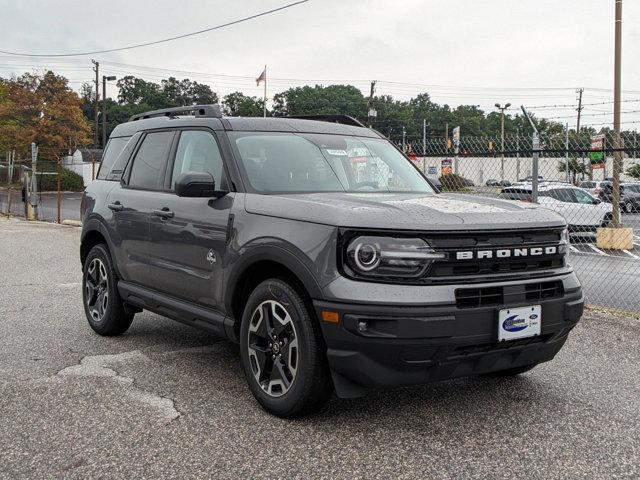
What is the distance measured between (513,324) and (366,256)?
0.86m

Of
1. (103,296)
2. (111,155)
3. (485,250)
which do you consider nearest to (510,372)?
(485,250)

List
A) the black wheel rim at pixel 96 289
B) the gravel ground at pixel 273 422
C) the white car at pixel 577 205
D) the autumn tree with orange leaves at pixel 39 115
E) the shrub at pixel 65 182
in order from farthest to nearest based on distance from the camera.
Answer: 1. the autumn tree with orange leaves at pixel 39 115
2. the shrub at pixel 65 182
3. the white car at pixel 577 205
4. the black wheel rim at pixel 96 289
5. the gravel ground at pixel 273 422

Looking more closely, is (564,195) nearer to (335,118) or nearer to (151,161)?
(335,118)

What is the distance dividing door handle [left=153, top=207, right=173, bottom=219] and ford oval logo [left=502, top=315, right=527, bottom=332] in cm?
243

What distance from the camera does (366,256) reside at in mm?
3355

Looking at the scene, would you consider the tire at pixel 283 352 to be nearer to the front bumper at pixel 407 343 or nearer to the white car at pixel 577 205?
the front bumper at pixel 407 343

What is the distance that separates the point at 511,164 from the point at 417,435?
51.1 m

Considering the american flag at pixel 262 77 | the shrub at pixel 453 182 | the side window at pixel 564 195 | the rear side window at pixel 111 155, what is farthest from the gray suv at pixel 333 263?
the american flag at pixel 262 77

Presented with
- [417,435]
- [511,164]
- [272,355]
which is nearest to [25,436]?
[272,355]

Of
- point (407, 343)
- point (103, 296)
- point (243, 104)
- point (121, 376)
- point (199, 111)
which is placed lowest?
point (121, 376)

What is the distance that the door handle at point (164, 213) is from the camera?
4.69 m

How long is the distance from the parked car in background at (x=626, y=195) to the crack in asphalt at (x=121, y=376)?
1153 cm

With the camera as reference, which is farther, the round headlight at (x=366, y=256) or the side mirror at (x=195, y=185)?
the side mirror at (x=195, y=185)

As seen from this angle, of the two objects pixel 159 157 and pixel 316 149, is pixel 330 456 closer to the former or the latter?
pixel 316 149
